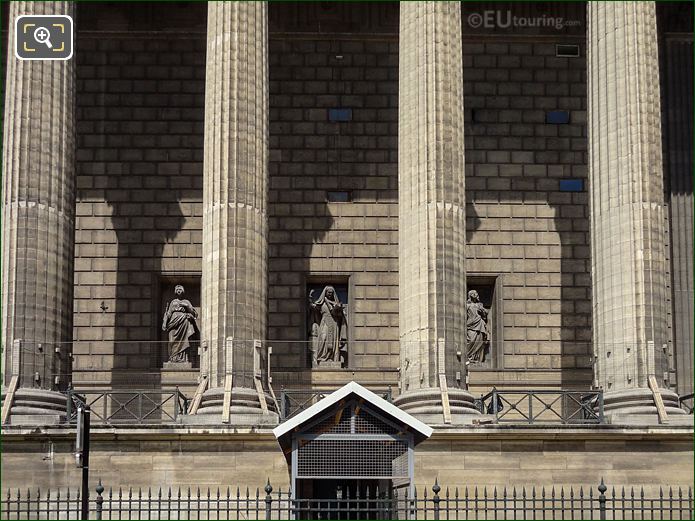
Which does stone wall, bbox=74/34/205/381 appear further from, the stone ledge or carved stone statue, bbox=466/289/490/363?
the stone ledge

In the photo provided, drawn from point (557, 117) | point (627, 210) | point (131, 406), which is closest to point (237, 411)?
point (131, 406)

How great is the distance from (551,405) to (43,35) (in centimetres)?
1623

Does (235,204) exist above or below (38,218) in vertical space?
above

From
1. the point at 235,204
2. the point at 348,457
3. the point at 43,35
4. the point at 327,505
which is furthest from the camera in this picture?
the point at 43,35

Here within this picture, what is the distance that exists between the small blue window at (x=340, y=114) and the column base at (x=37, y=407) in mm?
13759

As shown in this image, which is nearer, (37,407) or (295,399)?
(37,407)

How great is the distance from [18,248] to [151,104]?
1013cm

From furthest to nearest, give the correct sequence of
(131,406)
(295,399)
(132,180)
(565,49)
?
(565,49), (132,180), (295,399), (131,406)

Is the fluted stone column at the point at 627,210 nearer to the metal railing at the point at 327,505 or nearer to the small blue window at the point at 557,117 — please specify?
the metal railing at the point at 327,505

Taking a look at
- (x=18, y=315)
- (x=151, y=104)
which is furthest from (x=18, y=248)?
(x=151, y=104)

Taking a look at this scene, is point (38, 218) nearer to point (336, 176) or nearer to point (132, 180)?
point (132, 180)

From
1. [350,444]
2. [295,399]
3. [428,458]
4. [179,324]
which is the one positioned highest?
[179,324]

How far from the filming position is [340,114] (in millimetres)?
48219

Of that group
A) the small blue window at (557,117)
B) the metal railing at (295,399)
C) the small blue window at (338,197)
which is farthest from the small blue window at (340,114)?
the metal railing at (295,399)
